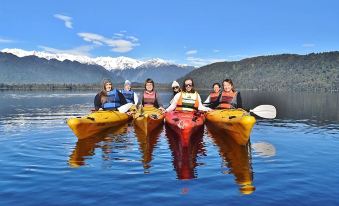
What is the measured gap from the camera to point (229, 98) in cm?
2178

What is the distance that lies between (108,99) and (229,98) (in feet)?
25.1

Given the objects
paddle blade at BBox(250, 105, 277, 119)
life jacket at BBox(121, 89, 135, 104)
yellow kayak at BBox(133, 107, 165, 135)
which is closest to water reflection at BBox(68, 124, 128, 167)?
yellow kayak at BBox(133, 107, 165, 135)

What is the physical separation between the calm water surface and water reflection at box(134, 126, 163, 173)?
44 millimetres

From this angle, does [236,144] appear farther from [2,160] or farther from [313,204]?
[2,160]

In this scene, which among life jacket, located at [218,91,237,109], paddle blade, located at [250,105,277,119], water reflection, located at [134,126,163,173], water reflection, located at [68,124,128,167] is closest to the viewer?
water reflection, located at [134,126,163,173]

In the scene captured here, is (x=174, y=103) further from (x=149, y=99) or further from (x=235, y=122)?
(x=149, y=99)

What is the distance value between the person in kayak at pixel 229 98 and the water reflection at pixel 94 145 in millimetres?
6267

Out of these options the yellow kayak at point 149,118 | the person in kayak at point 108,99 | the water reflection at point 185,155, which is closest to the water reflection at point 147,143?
the yellow kayak at point 149,118

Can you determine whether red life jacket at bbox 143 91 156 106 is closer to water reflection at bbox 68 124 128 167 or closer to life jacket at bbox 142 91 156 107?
life jacket at bbox 142 91 156 107

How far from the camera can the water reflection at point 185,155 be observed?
12469 mm

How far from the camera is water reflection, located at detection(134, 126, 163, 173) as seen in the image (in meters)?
14.2

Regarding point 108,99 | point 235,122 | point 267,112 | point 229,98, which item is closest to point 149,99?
point 108,99

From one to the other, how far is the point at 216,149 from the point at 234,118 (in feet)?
6.15

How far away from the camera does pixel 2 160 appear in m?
14.5
